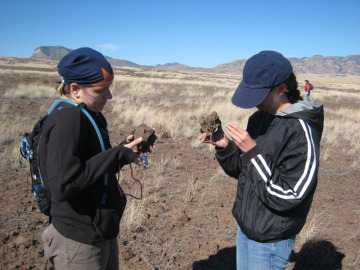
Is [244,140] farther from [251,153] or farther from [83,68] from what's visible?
[83,68]

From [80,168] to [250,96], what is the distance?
1151 mm

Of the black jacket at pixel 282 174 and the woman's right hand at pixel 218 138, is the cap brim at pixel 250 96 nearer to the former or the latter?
the black jacket at pixel 282 174

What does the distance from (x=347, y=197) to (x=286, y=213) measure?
14.7 feet

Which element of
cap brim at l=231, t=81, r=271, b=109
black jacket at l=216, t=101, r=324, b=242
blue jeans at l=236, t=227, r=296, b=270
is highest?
cap brim at l=231, t=81, r=271, b=109

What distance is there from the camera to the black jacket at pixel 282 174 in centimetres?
157

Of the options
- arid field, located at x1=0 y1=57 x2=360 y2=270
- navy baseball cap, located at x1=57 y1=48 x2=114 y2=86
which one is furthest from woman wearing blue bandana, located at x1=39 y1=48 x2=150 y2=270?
arid field, located at x1=0 y1=57 x2=360 y2=270

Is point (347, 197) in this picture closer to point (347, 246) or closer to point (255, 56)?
point (347, 246)

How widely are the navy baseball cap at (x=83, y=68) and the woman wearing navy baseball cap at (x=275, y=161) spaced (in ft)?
2.92

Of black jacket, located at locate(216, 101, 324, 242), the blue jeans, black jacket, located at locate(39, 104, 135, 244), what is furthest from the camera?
the blue jeans

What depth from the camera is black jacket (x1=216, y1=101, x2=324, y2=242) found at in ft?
5.14

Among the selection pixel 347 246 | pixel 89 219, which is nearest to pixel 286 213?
pixel 89 219

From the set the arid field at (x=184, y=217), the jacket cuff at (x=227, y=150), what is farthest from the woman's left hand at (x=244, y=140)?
the arid field at (x=184, y=217)

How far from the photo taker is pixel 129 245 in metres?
3.45

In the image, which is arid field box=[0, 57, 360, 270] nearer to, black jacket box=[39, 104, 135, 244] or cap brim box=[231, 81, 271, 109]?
black jacket box=[39, 104, 135, 244]
